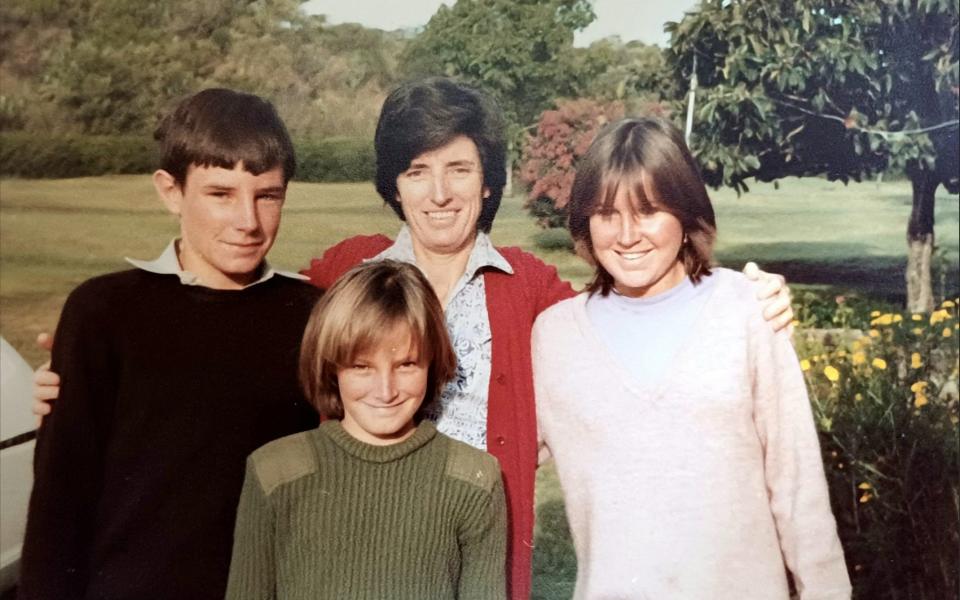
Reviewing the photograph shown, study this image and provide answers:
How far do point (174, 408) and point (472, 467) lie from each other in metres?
0.76

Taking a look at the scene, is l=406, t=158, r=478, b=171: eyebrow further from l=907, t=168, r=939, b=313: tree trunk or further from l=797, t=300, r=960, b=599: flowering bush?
l=907, t=168, r=939, b=313: tree trunk

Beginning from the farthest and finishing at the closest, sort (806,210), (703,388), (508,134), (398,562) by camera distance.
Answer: (806,210) → (508,134) → (703,388) → (398,562)

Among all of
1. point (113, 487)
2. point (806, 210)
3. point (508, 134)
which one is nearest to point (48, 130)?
point (113, 487)

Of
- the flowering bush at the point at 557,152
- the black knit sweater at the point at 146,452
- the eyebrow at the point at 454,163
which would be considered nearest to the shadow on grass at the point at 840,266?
the flowering bush at the point at 557,152

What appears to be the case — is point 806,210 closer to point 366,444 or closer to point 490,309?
point 490,309

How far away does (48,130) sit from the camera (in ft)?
8.37

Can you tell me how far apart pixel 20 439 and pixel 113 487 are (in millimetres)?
420

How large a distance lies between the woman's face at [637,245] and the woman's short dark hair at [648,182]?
0.02 meters

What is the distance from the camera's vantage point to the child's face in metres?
2.10

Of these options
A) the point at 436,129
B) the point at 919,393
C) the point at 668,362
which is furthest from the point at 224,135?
the point at 919,393

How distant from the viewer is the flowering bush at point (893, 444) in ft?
8.61

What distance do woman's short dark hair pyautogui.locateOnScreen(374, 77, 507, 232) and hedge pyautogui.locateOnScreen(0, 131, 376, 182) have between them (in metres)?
0.06

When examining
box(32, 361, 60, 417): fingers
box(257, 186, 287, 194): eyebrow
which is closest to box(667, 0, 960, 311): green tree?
box(257, 186, 287, 194): eyebrow

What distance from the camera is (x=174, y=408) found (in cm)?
227
